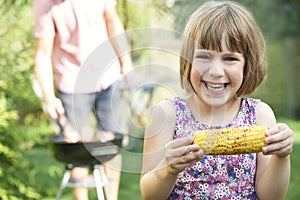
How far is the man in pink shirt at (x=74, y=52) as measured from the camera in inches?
187

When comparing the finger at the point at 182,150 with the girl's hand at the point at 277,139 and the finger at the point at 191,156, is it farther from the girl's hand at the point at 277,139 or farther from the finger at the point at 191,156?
the girl's hand at the point at 277,139

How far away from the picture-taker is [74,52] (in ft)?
16.0

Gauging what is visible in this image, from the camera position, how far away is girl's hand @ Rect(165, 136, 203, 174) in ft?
7.66

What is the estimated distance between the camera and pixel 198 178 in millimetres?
2717

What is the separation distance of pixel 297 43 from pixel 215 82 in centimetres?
1031

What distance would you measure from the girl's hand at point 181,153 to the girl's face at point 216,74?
0.28 metres

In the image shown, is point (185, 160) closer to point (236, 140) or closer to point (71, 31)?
point (236, 140)

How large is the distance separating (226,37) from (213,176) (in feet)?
1.55

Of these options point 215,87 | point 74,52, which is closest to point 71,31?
point 74,52

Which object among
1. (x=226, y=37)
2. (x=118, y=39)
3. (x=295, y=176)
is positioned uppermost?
(x=226, y=37)

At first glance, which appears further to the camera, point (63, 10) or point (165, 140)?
point (63, 10)

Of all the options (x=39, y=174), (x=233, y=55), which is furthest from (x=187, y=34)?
A: (x=39, y=174)

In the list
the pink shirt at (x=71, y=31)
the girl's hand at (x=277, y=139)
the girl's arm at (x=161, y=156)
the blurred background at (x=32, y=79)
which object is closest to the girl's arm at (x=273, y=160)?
the girl's hand at (x=277, y=139)

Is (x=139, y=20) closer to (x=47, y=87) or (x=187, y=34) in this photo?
(x=47, y=87)
